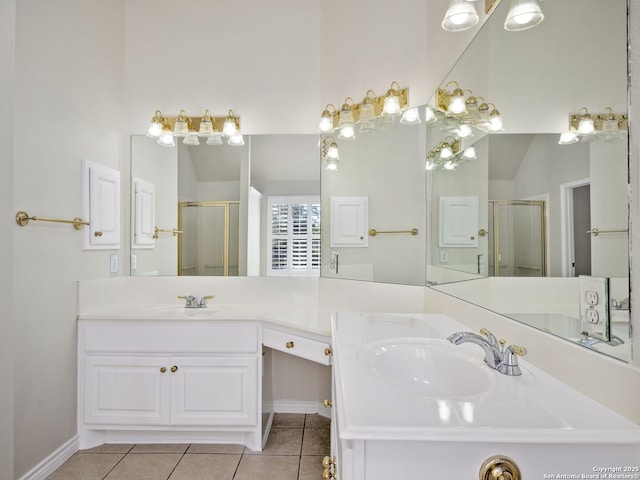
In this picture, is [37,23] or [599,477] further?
[37,23]

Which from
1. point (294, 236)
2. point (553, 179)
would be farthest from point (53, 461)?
point (553, 179)

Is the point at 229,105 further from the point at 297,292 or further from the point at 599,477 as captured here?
the point at 599,477

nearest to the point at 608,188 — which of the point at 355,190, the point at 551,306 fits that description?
the point at 551,306

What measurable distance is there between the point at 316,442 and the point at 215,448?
0.60 m

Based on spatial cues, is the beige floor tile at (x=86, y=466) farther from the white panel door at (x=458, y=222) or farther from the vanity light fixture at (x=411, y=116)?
the vanity light fixture at (x=411, y=116)

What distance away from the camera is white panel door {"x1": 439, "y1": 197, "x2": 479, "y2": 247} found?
145cm

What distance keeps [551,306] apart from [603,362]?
7.5 inches

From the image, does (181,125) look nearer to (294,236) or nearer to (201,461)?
(294,236)

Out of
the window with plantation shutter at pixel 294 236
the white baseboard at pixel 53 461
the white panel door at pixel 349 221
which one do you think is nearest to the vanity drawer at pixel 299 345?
the window with plantation shutter at pixel 294 236

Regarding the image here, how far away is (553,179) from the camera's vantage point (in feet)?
3.00

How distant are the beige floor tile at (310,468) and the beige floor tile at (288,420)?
1.12 feet

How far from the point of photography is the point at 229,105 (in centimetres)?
244

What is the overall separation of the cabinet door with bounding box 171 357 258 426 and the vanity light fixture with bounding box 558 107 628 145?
1789 millimetres

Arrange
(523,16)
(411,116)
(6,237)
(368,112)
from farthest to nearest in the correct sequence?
(368,112), (411,116), (6,237), (523,16)
